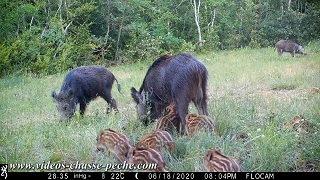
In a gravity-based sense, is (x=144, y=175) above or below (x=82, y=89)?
above

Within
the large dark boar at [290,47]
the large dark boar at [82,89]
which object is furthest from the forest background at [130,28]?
the large dark boar at [82,89]

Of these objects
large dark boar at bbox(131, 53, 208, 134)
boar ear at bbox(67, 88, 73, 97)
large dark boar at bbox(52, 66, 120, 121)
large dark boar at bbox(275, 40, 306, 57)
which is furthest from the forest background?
boar ear at bbox(67, 88, 73, 97)

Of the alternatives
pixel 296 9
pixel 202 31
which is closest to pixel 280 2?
pixel 296 9

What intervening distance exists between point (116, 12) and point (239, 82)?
38.1ft

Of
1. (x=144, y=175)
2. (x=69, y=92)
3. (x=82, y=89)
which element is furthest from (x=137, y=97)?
(x=144, y=175)

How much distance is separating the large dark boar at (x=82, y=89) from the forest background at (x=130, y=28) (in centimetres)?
666

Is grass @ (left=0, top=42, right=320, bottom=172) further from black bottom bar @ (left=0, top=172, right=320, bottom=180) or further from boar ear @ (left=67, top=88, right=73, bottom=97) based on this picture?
boar ear @ (left=67, top=88, right=73, bottom=97)

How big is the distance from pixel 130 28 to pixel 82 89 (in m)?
12.5

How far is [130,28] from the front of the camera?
20.0 m

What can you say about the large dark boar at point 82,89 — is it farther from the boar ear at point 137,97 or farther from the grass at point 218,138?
the boar ear at point 137,97

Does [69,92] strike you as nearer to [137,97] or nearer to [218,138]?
[137,97]

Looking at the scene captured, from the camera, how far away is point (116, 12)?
20766 millimetres

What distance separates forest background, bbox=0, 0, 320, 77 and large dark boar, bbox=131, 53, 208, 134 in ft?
23.6

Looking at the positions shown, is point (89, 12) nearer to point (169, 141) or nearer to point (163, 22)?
point (163, 22)
